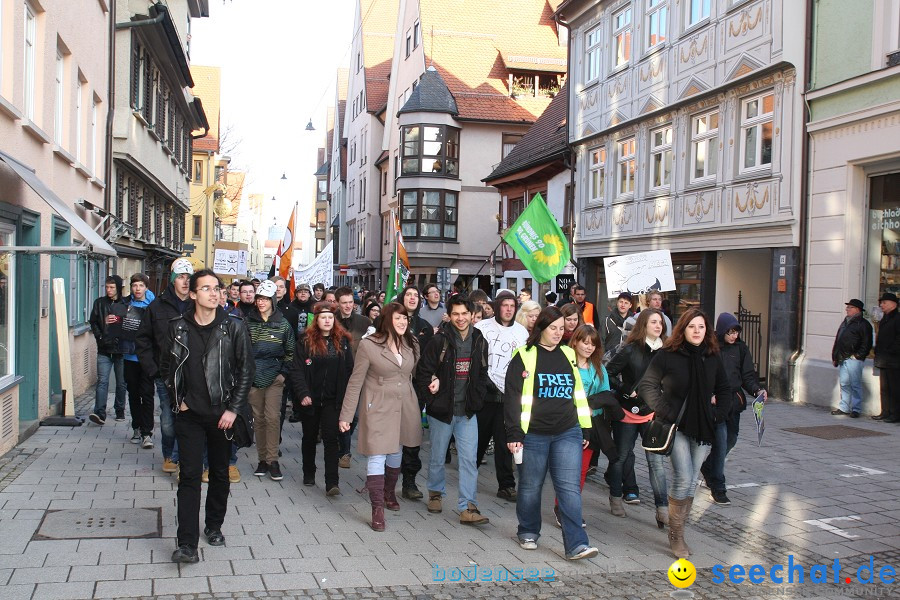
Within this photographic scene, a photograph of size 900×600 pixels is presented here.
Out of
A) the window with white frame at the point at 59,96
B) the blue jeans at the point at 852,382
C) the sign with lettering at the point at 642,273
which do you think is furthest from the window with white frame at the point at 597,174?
the window with white frame at the point at 59,96

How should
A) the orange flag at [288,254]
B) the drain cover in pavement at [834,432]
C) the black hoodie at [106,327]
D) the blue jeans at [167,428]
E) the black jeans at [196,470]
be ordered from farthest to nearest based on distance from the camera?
the orange flag at [288,254], the drain cover in pavement at [834,432], the black hoodie at [106,327], the blue jeans at [167,428], the black jeans at [196,470]

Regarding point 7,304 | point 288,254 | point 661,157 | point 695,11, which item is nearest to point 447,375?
point 7,304

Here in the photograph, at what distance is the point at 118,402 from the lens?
11.7 metres

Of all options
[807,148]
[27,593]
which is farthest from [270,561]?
[807,148]

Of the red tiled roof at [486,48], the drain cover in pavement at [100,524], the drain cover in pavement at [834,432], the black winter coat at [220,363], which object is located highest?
the red tiled roof at [486,48]

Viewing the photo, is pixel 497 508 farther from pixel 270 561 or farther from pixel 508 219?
pixel 508 219

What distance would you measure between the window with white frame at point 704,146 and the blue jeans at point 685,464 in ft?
40.5

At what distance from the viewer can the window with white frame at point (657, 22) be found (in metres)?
19.5

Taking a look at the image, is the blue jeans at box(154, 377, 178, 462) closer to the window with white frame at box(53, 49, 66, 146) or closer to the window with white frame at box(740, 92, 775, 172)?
the window with white frame at box(53, 49, 66, 146)

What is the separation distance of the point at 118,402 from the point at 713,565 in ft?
27.4

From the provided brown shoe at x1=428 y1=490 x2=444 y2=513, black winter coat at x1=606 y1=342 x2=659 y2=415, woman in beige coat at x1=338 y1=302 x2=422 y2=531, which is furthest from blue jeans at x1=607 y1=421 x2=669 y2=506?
woman in beige coat at x1=338 y1=302 x2=422 y2=531

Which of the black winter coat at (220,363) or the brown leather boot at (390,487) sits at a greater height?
the black winter coat at (220,363)

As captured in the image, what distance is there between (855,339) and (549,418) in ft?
28.2

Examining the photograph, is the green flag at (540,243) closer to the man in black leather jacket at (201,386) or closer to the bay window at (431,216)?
the man in black leather jacket at (201,386)
